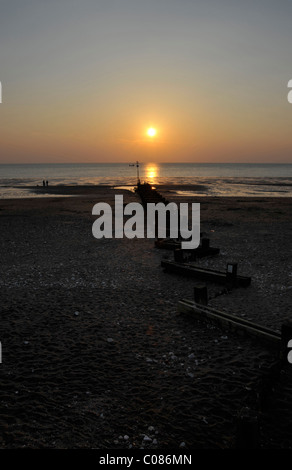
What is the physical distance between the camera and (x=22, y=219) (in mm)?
27562

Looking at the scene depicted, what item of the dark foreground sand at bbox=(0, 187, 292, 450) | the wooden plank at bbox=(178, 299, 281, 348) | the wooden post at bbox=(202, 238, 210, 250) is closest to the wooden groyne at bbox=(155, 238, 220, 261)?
the wooden post at bbox=(202, 238, 210, 250)

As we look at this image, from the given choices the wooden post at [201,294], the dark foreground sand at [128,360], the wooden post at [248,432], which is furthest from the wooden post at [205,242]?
the wooden post at [248,432]

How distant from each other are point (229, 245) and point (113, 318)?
10.6 m

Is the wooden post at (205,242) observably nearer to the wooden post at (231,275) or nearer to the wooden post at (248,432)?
the wooden post at (231,275)

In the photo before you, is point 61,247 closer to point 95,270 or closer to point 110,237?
point 110,237

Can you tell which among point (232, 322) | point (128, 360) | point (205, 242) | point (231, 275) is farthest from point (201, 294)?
point (205, 242)

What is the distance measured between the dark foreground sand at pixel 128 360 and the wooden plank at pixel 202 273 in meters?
0.39

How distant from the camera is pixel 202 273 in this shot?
461 inches

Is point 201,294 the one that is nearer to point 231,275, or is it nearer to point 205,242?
point 231,275

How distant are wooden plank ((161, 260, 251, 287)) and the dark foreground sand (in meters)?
0.39

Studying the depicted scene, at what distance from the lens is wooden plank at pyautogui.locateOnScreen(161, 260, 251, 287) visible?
11023 mm

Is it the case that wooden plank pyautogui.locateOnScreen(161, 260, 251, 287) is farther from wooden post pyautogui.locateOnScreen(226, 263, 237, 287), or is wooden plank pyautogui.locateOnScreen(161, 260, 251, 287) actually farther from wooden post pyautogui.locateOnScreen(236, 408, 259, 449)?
wooden post pyautogui.locateOnScreen(236, 408, 259, 449)
